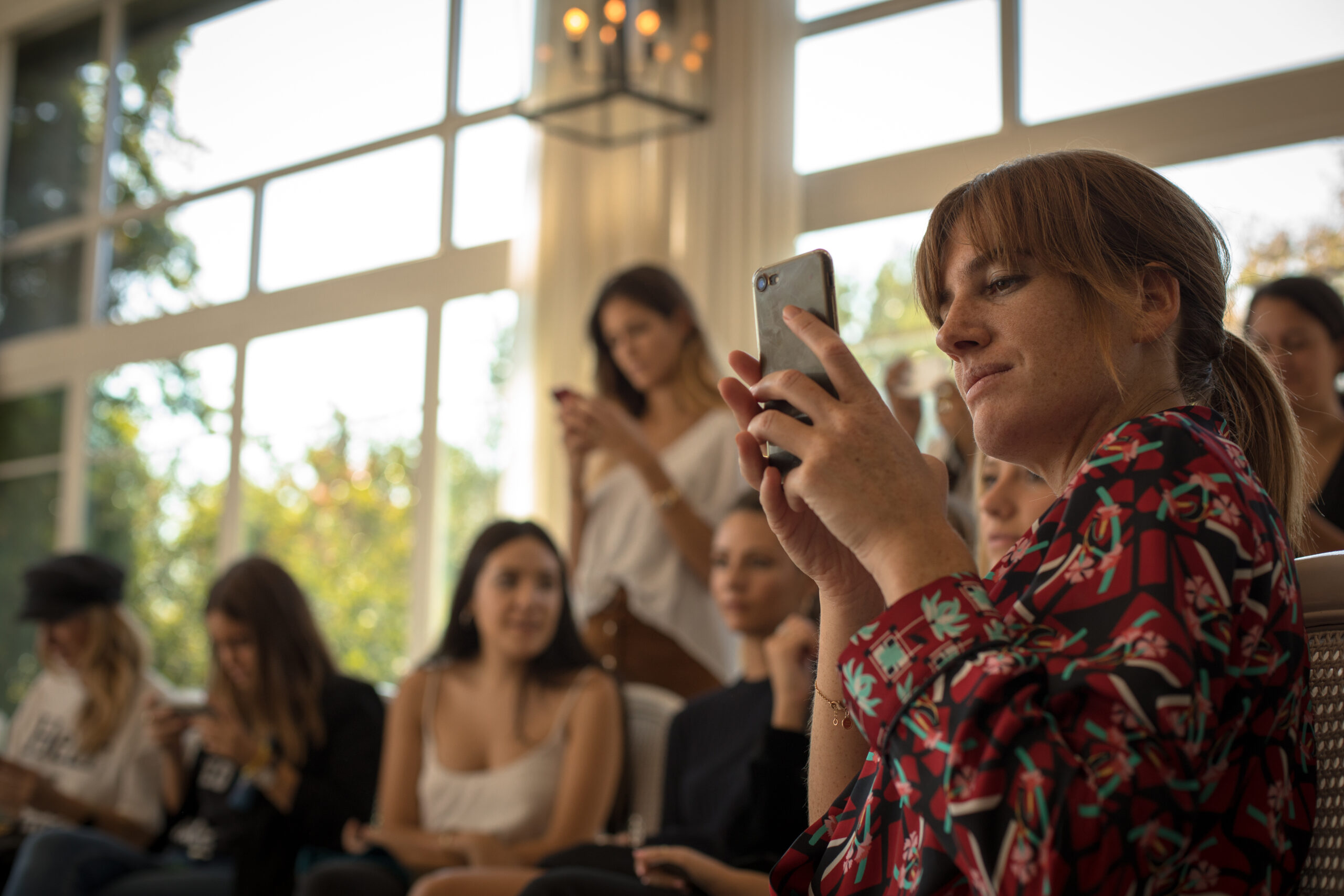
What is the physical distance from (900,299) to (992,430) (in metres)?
3.18

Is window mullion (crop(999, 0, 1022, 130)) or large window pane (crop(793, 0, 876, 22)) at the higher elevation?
large window pane (crop(793, 0, 876, 22))

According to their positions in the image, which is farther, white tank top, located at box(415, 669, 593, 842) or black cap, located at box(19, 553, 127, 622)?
black cap, located at box(19, 553, 127, 622)

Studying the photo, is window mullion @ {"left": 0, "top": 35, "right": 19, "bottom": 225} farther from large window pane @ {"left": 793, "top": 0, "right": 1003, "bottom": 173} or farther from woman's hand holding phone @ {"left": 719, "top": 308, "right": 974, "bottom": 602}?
woman's hand holding phone @ {"left": 719, "top": 308, "right": 974, "bottom": 602}

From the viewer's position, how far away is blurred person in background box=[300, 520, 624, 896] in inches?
100

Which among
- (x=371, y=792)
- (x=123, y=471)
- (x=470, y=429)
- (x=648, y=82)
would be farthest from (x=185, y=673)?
(x=648, y=82)

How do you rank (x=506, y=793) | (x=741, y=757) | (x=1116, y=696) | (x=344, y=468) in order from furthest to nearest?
1. (x=344, y=468)
2. (x=506, y=793)
3. (x=741, y=757)
4. (x=1116, y=696)

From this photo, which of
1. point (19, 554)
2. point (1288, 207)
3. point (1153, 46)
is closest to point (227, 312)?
point (19, 554)

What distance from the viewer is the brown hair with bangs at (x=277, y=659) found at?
3232 millimetres

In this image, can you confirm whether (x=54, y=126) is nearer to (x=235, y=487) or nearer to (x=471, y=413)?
(x=235, y=487)

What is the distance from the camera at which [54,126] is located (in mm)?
7164

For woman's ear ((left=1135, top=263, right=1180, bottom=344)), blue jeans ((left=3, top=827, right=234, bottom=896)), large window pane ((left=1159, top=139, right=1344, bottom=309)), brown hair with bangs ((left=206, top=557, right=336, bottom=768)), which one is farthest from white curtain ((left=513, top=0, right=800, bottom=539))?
woman's ear ((left=1135, top=263, right=1180, bottom=344))

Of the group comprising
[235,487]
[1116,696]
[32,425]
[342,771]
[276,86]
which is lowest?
[342,771]

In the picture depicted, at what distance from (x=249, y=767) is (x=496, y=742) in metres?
0.75

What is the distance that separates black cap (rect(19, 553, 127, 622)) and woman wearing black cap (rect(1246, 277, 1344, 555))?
364 cm
